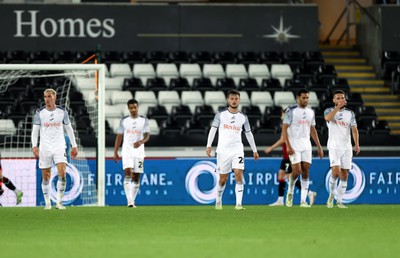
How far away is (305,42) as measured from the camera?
33188 mm

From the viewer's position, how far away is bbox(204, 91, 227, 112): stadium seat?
95.1 ft

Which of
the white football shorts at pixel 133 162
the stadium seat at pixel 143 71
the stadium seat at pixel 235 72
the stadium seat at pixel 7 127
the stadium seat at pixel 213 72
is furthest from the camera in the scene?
the stadium seat at pixel 235 72

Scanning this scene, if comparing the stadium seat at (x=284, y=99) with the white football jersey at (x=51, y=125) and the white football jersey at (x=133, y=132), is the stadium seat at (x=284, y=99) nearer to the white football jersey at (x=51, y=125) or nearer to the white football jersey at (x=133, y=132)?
the white football jersey at (x=133, y=132)

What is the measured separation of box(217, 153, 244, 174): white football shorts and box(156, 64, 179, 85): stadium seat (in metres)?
11.2

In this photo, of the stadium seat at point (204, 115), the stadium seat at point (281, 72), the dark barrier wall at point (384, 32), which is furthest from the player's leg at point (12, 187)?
the dark barrier wall at point (384, 32)

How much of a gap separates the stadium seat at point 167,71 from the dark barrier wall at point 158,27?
78.8 inches

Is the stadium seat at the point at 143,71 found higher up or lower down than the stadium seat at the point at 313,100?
higher up

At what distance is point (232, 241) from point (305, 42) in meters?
21.7

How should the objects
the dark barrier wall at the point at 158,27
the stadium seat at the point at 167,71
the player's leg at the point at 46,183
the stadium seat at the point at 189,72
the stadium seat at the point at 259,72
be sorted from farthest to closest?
the dark barrier wall at the point at 158,27, the stadium seat at the point at 259,72, the stadium seat at the point at 189,72, the stadium seat at the point at 167,71, the player's leg at the point at 46,183

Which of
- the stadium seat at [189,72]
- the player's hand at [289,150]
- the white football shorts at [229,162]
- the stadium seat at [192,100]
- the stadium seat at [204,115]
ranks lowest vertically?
the white football shorts at [229,162]

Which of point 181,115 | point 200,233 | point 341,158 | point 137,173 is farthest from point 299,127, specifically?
point 181,115

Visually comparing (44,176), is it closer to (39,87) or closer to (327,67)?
(39,87)

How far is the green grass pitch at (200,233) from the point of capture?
10.9 meters

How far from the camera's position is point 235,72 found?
3078 centimetres
